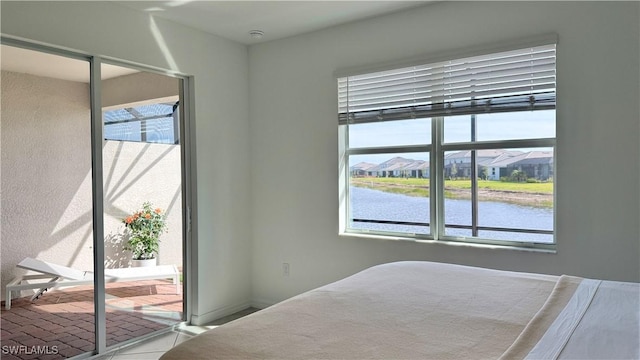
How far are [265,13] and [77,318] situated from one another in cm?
258

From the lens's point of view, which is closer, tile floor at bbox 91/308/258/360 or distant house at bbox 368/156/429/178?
tile floor at bbox 91/308/258/360

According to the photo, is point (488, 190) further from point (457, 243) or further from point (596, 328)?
point (596, 328)

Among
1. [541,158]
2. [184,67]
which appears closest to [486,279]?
[541,158]

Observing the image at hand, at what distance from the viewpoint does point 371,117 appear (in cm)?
350

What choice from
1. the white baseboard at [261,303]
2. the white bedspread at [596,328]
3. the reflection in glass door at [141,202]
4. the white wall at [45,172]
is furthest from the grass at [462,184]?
the white wall at [45,172]

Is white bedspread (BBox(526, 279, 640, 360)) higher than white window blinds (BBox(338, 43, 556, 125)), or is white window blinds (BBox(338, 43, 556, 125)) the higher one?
white window blinds (BBox(338, 43, 556, 125))

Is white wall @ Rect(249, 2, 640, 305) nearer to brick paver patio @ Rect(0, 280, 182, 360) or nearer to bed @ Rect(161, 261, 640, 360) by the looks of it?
bed @ Rect(161, 261, 640, 360)

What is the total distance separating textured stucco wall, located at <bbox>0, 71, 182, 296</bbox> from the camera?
267 centimetres

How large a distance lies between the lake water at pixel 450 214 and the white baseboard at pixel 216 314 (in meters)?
1.36

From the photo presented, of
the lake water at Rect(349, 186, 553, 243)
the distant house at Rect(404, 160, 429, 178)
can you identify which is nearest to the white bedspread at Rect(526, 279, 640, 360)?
the lake water at Rect(349, 186, 553, 243)

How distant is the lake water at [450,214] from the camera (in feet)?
9.61

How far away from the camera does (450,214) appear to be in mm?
3242

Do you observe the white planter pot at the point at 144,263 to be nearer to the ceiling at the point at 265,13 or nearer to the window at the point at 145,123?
the window at the point at 145,123

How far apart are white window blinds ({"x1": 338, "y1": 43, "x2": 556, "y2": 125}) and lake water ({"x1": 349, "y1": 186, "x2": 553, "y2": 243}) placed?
64 cm
